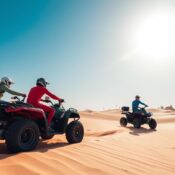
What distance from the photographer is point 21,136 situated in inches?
264

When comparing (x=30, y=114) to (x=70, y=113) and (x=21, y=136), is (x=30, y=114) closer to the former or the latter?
(x=21, y=136)

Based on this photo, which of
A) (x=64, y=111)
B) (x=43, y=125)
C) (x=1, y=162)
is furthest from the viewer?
→ (x=64, y=111)

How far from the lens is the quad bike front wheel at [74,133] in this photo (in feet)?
28.1

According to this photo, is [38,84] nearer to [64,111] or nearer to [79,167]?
[64,111]

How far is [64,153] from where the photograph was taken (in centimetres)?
612

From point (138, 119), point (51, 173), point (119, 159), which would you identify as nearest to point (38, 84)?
point (119, 159)

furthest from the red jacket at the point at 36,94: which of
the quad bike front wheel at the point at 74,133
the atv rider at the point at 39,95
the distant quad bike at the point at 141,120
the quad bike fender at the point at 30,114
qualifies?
the distant quad bike at the point at 141,120

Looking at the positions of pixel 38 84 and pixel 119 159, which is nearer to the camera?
pixel 119 159

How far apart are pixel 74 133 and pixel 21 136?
2.29m

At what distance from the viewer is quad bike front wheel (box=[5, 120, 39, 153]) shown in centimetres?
639

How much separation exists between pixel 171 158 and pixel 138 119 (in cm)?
1019

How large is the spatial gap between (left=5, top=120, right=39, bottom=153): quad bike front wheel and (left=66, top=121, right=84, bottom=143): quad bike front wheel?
1.71 m

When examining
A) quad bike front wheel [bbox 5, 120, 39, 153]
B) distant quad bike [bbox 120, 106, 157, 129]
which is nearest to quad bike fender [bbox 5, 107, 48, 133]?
quad bike front wheel [bbox 5, 120, 39, 153]

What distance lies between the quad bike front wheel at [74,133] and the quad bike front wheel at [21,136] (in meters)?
1.71
